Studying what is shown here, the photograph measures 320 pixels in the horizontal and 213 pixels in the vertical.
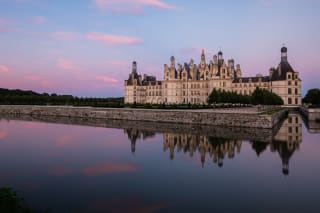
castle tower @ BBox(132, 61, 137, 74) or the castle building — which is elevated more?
castle tower @ BBox(132, 61, 137, 74)

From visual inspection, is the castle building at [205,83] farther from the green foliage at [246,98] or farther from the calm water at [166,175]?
the calm water at [166,175]

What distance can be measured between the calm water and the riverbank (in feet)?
18.8

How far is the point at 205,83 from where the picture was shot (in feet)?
176

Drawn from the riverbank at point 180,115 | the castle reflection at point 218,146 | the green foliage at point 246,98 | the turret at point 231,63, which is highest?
the turret at point 231,63

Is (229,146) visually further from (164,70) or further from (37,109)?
(164,70)

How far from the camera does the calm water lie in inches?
257

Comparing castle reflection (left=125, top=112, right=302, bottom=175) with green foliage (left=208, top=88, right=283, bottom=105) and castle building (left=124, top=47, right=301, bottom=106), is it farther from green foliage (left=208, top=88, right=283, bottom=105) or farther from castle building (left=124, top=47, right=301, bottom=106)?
castle building (left=124, top=47, right=301, bottom=106)

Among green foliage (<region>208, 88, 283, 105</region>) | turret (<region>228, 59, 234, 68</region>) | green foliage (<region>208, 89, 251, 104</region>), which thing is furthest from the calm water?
turret (<region>228, 59, 234, 68</region>)

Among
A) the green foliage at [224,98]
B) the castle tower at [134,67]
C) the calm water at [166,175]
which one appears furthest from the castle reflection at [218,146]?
the castle tower at [134,67]

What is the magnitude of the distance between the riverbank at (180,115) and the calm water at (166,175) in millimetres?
5737

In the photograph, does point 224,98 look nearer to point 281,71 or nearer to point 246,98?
point 246,98

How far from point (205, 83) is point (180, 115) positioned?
99.0 ft

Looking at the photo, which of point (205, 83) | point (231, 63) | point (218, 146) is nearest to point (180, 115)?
point (218, 146)

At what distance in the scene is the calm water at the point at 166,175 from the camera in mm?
6531
